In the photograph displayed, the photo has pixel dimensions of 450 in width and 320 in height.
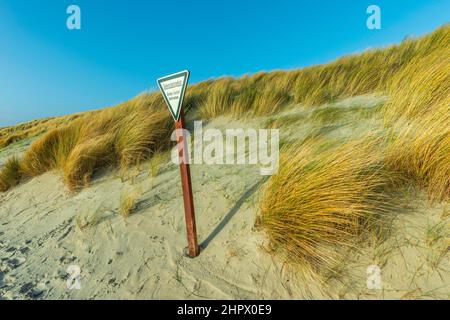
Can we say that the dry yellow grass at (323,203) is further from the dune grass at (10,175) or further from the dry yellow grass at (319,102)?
the dune grass at (10,175)

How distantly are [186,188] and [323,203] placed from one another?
1266 mm

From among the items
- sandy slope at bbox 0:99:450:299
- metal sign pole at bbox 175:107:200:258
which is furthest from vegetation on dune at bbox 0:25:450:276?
metal sign pole at bbox 175:107:200:258

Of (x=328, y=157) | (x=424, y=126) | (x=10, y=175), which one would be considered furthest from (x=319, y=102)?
(x=10, y=175)

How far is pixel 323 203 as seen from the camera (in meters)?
2.35

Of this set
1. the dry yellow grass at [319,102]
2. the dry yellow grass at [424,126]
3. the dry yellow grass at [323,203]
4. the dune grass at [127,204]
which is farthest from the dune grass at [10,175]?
the dry yellow grass at [424,126]

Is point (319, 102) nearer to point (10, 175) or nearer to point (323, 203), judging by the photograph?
point (323, 203)

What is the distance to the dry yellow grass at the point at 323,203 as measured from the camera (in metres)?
2.27

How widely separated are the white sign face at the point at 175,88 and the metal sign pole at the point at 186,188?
7cm

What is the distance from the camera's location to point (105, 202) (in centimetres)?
365

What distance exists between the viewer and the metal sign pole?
227cm

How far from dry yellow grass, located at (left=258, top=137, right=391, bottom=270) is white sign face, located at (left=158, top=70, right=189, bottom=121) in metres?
1.27

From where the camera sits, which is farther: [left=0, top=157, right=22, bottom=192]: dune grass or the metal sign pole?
[left=0, top=157, right=22, bottom=192]: dune grass

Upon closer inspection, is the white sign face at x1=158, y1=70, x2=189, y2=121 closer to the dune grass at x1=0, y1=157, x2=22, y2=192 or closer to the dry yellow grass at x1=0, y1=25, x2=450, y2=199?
the dry yellow grass at x1=0, y1=25, x2=450, y2=199
